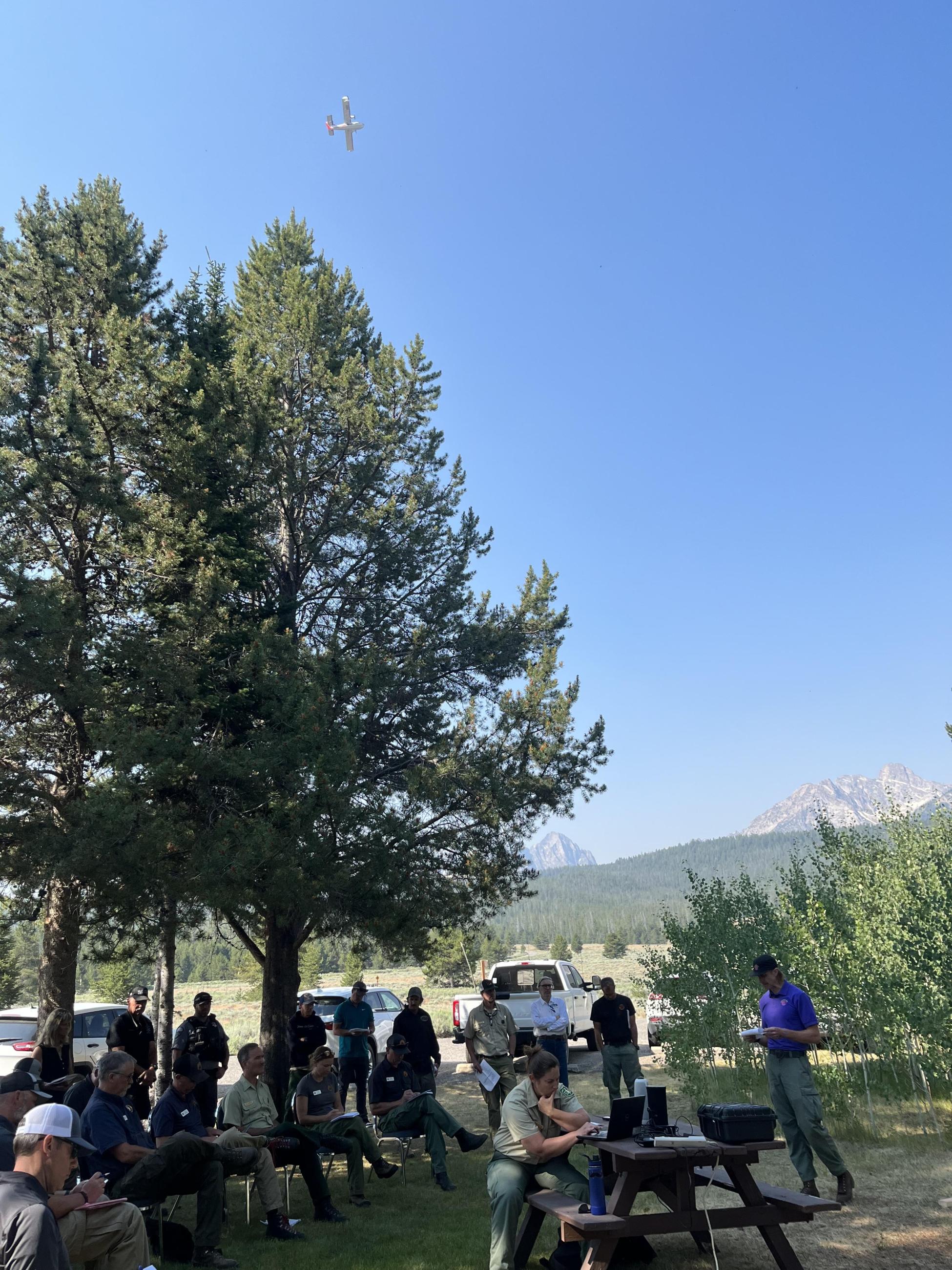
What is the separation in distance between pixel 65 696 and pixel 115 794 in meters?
1.43

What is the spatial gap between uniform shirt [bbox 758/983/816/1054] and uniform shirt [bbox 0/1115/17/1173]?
5173mm

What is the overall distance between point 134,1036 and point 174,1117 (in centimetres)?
190

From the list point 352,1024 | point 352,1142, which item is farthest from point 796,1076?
point 352,1024

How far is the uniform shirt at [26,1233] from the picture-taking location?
2914 millimetres

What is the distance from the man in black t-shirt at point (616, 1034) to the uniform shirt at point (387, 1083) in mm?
2300

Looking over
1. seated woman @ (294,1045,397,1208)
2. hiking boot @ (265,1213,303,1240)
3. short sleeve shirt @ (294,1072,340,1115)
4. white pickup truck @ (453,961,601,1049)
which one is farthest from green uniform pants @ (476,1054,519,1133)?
white pickup truck @ (453,961,601,1049)

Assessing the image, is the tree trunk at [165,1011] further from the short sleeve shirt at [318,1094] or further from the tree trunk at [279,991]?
the short sleeve shirt at [318,1094]

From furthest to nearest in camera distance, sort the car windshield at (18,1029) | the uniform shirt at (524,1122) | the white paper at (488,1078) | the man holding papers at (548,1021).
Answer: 1. the car windshield at (18,1029)
2. the man holding papers at (548,1021)
3. the white paper at (488,1078)
4. the uniform shirt at (524,1122)

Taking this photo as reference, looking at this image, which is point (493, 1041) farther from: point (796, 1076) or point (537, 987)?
point (537, 987)

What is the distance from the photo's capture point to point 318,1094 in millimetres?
7648

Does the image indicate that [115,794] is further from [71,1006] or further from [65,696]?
[71,1006]

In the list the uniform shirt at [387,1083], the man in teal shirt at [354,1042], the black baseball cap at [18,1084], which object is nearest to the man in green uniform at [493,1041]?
the man in teal shirt at [354,1042]

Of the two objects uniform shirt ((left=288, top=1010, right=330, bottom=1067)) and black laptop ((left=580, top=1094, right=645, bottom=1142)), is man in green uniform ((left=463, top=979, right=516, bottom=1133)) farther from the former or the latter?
black laptop ((left=580, top=1094, right=645, bottom=1142))

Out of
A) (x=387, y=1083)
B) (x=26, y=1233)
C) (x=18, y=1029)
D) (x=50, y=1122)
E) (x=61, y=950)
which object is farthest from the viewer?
(x=18, y=1029)
